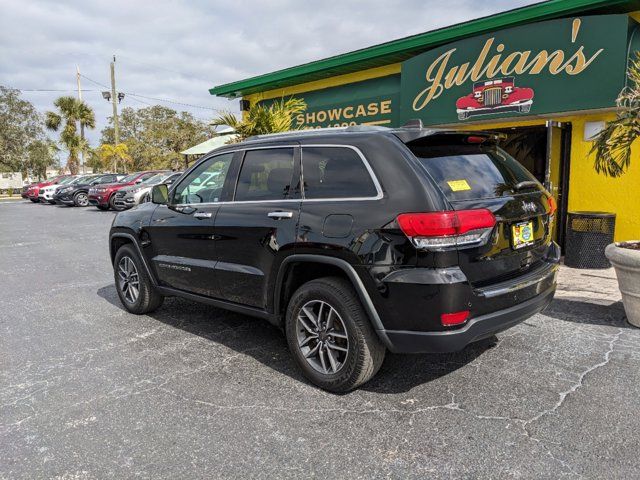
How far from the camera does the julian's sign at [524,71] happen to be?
7.20 metres

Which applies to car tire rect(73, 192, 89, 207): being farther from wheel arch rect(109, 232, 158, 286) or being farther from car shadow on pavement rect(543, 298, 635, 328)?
car shadow on pavement rect(543, 298, 635, 328)

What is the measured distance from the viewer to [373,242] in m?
3.05

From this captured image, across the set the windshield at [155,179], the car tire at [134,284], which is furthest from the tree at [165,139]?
the car tire at [134,284]

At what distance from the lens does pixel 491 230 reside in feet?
10.1

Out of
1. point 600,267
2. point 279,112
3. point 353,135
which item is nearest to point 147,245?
point 353,135

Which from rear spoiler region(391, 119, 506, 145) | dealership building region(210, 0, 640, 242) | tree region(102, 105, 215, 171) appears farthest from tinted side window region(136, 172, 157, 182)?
tree region(102, 105, 215, 171)

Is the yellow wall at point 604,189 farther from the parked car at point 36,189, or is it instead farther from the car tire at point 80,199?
the parked car at point 36,189

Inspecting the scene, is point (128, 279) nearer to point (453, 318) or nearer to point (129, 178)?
point (453, 318)

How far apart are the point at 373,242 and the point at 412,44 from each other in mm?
8113

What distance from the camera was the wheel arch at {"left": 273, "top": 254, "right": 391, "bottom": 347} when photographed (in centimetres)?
311

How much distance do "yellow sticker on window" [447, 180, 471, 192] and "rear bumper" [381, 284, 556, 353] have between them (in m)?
0.81

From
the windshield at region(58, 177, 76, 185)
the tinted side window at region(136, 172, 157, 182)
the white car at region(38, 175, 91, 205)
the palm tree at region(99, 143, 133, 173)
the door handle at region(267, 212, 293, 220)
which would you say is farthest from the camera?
the palm tree at region(99, 143, 133, 173)

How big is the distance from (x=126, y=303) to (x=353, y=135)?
3460mm

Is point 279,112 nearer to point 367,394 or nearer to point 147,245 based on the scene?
point 147,245
